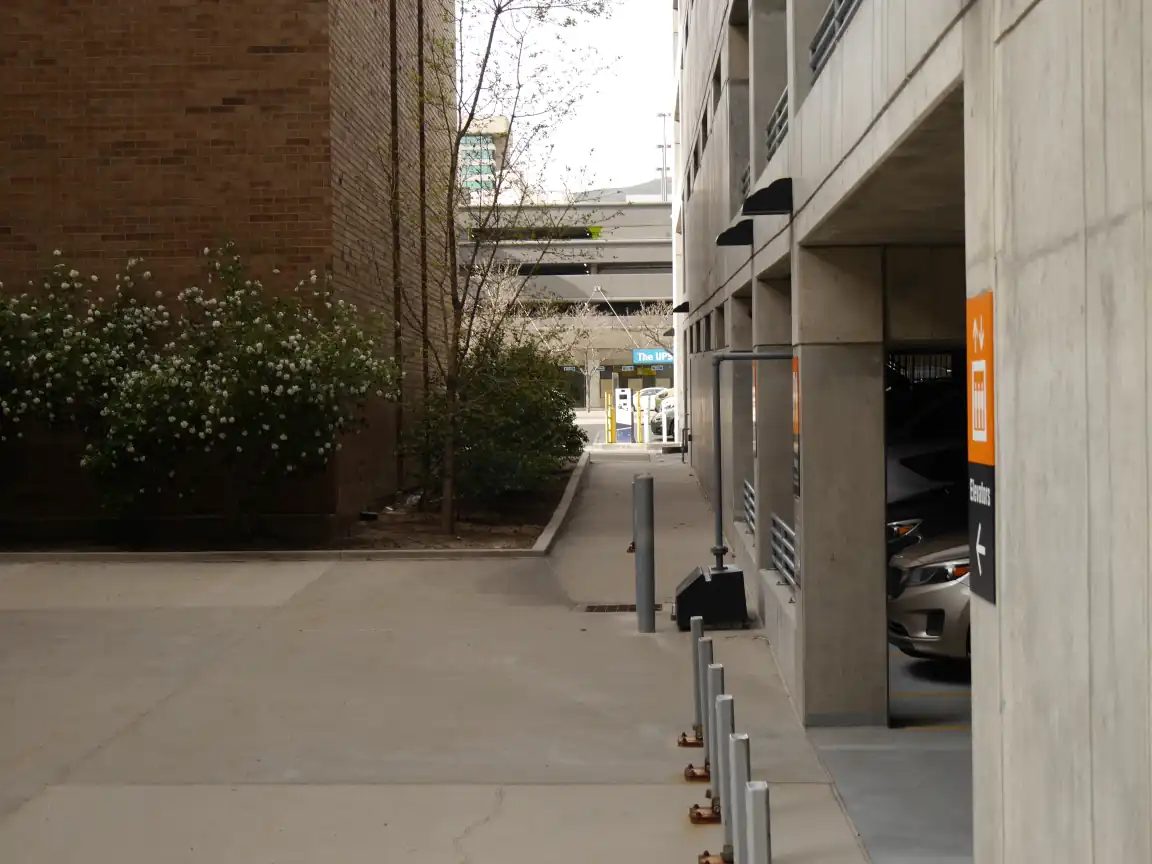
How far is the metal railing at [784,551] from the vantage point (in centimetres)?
958

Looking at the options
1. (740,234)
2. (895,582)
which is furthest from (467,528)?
(895,582)

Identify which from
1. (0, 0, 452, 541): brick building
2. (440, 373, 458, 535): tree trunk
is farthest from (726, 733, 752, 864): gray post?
(0, 0, 452, 541): brick building

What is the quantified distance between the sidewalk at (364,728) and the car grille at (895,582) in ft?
3.37

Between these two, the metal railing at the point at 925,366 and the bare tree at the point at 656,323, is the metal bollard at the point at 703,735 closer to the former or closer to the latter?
the metal railing at the point at 925,366

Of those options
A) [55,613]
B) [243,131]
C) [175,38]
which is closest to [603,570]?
[55,613]

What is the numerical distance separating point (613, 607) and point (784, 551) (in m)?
2.66

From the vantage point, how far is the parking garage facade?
2805 millimetres

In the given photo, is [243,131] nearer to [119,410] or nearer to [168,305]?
[168,305]

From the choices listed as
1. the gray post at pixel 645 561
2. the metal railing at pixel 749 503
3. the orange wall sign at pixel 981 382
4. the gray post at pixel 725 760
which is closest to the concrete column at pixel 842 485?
the gray post at pixel 725 760

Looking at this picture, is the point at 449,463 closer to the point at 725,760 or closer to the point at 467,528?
the point at 467,528

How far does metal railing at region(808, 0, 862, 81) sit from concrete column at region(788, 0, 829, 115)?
54 millimetres

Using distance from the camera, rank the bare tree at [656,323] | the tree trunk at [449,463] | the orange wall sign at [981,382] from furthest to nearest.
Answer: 1. the bare tree at [656,323]
2. the tree trunk at [449,463]
3. the orange wall sign at [981,382]

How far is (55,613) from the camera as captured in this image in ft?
40.2

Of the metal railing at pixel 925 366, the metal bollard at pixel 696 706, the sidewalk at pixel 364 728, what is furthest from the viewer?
the metal railing at pixel 925 366
